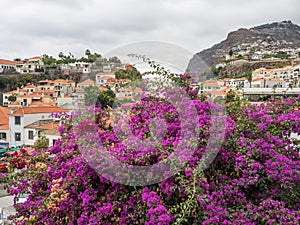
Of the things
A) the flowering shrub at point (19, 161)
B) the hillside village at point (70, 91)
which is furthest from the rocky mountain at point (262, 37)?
the flowering shrub at point (19, 161)

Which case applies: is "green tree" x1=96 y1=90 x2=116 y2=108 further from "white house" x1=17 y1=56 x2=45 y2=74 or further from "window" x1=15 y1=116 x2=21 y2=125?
"white house" x1=17 y1=56 x2=45 y2=74

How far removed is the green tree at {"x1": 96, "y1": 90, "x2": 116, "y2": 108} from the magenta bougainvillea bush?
2.11 feet

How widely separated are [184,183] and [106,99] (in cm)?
235

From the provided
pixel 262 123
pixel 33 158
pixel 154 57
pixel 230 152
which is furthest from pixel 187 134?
pixel 33 158

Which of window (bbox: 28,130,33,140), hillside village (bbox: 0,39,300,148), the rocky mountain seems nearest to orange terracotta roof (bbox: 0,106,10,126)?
hillside village (bbox: 0,39,300,148)

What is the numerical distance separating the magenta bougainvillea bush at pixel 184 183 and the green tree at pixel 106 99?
64cm

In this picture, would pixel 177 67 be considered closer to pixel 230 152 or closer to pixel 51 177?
pixel 230 152

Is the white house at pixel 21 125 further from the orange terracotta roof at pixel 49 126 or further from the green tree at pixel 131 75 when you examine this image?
the green tree at pixel 131 75

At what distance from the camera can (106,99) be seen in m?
4.81

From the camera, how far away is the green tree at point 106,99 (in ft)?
15.1

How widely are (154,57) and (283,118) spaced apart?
1716mm

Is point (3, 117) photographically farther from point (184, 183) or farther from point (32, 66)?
point (32, 66)

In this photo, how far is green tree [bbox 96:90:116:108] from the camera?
15.1 ft

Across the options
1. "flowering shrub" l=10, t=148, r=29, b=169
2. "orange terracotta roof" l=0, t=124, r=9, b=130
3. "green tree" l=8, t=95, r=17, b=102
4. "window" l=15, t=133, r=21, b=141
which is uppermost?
"green tree" l=8, t=95, r=17, b=102
